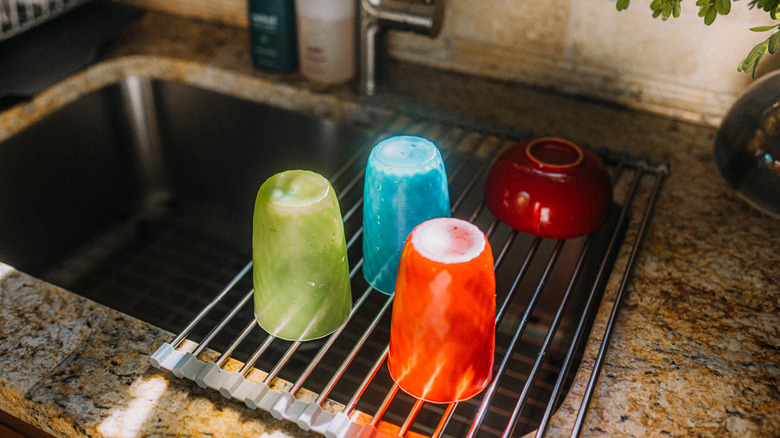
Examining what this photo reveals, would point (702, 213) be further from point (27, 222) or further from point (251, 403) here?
point (27, 222)

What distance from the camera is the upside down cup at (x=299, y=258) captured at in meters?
0.54

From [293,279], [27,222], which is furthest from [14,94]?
[293,279]

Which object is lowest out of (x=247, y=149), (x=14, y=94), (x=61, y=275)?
(x=61, y=275)

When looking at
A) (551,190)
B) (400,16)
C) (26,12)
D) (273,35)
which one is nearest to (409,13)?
(400,16)

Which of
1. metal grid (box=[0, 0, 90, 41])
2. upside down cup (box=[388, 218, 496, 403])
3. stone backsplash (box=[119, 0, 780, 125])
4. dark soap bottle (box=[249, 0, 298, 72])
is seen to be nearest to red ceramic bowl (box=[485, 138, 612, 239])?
upside down cup (box=[388, 218, 496, 403])

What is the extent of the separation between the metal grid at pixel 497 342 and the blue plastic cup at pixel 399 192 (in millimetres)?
63

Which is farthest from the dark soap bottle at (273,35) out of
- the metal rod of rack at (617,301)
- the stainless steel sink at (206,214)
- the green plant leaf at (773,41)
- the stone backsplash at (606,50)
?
the green plant leaf at (773,41)

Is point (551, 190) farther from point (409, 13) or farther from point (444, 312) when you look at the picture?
point (409, 13)

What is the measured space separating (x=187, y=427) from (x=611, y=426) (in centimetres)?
35

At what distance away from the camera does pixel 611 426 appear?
530mm

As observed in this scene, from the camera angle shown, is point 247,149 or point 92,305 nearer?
point 92,305

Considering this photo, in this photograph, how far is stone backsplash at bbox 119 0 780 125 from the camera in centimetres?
89

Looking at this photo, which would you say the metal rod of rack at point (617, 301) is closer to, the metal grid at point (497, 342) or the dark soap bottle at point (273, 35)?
the metal grid at point (497, 342)

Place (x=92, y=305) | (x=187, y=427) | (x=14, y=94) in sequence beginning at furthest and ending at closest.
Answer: (x=14, y=94) < (x=92, y=305) < (x=187, y=427)
